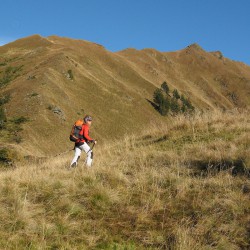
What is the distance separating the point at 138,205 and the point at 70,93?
59863 mm

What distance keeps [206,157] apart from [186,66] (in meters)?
167

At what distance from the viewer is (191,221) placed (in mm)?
5172

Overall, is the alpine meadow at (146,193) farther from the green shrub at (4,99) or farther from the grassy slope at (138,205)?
the green shrub at (4,99)

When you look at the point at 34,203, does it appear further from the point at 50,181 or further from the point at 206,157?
the point at 206,157

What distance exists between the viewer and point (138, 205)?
5.91 metres

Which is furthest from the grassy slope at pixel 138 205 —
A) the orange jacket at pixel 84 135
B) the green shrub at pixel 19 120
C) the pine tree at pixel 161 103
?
the pine tree at pixel 161 103

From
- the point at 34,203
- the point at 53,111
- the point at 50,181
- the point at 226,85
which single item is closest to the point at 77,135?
the point at 50,181

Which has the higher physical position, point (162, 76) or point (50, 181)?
point (162, 76)

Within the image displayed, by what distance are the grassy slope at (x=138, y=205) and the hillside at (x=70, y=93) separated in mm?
4576

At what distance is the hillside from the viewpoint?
44.0 metres

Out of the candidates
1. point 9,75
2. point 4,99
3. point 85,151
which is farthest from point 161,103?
point 85,151

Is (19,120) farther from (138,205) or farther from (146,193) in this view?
(138,205)

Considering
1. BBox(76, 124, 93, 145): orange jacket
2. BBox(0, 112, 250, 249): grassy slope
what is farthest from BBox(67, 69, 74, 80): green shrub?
BBox(0, 112, 250, 249): grassy slope

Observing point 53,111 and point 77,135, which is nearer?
point 77,135
